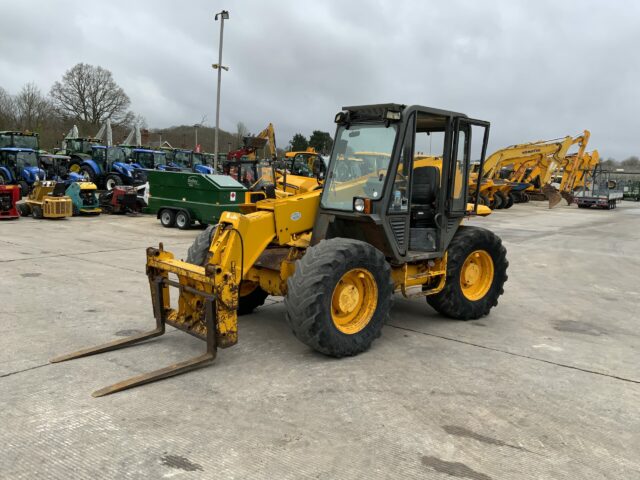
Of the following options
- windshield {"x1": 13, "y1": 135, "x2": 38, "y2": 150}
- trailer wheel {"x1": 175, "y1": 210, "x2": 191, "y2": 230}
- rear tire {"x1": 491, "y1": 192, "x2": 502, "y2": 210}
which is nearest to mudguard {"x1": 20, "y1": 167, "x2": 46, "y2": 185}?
windshield {"x1": 13, "y1": 135, "x2": 38, "y2": 150}

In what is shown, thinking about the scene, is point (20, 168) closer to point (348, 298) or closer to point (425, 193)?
point (425, 193)

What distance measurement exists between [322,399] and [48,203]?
14189 mm

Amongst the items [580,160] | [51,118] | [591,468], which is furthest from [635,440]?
[51,118]

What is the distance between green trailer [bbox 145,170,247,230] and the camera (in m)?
14.1

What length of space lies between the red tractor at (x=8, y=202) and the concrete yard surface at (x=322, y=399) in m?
9.11

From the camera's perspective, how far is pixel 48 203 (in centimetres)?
1534

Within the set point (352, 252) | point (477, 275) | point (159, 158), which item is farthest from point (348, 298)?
point (159, 158)

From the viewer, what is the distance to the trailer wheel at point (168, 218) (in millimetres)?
15125

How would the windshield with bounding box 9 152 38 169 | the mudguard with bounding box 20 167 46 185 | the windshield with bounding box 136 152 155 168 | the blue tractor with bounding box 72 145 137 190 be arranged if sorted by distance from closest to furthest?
the windshield with bounding box 9 152 38 169
the mudguard with bounding box 20 167 46 185
the blue tractor with bounding box 72 145 137 190
the windshield with bounding box 136 152 155 168

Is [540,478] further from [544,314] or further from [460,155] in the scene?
[544,314]

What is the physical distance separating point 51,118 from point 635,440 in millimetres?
56635

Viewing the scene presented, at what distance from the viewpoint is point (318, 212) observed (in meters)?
5.45

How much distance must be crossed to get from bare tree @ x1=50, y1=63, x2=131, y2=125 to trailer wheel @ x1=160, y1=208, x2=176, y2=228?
45.9 m

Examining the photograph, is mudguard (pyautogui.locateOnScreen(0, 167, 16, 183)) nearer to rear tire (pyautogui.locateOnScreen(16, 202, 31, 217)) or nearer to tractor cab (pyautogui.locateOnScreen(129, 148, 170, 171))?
tractor cab (pyautogui.locateOnScreen(129, 148, 170, 171))
